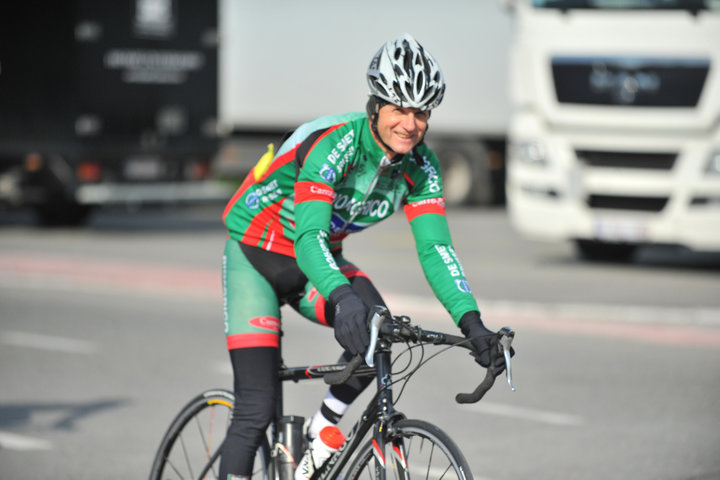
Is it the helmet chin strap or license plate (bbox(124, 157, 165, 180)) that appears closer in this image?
the helmet chin strap

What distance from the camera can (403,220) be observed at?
22.7 metres

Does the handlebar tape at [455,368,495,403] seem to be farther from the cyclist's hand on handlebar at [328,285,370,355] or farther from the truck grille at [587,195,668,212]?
the truck grille at [587,195,668,212]

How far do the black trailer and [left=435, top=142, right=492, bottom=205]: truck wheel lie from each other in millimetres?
6138

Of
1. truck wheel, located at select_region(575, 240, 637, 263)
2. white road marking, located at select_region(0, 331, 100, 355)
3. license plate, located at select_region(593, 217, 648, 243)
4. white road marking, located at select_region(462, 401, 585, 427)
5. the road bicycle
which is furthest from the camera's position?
truck wheel, located at select_region(575, 240, 637, 263)

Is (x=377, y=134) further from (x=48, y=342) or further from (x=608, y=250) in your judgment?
(x=608, y=250)

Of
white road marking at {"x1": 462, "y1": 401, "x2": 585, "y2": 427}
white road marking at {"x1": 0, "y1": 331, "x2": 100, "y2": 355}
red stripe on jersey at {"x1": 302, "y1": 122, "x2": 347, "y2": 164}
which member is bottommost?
white road marking at {"x1": 0, "y1": 331, "x2": 100, "y2": 355}

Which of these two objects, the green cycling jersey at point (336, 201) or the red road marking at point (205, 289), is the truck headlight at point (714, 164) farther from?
the green cycling jersey at point (336, 201)

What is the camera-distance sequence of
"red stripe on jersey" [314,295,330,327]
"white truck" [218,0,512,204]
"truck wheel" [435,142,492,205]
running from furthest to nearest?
1. "truck wheel" [435,142,492,205]
2. "white truck" [218,0,512,204]
3. "red stripe on jersey" [314,295,330,327]

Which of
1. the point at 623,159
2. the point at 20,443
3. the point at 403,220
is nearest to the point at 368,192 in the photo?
the point at 20,443

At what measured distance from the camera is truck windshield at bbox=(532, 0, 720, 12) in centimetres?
1355

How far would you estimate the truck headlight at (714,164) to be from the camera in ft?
43.6

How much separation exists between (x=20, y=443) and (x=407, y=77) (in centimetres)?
382

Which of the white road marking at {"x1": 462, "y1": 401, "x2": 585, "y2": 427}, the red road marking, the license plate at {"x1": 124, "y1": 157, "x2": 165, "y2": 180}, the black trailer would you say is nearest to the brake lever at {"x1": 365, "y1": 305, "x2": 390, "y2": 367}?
the white road marking at {"x1": 462, "y1": 401, "x2": 585, "y2": 427}

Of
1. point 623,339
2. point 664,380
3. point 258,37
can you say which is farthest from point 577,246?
point 258,37
